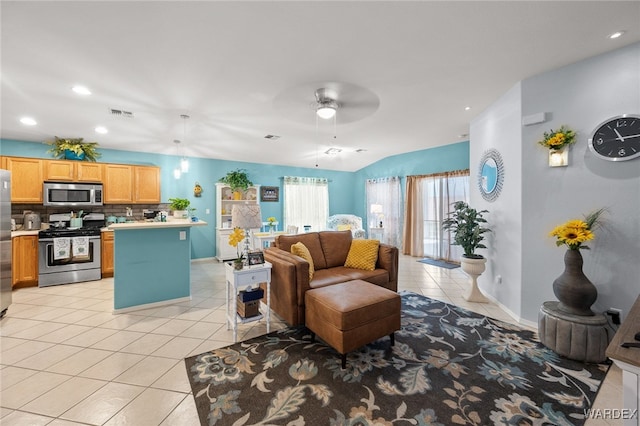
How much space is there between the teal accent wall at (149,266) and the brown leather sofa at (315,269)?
130cm

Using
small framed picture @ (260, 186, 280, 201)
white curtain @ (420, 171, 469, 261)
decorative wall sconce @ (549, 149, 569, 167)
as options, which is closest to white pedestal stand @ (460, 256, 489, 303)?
decorative wall sconce @ (549, 149, 569, 167)

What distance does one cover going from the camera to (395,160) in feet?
22.9

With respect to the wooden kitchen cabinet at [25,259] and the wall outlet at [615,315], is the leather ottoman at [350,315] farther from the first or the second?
the wooden kitchen cabinet at [25,259]

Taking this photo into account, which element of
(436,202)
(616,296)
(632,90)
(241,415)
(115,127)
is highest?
(115,127)

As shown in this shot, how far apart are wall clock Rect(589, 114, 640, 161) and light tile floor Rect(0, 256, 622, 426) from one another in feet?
6.12

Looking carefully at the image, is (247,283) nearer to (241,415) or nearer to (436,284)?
(241,415)

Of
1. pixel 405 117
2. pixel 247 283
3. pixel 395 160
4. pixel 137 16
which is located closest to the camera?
pixel 137 16

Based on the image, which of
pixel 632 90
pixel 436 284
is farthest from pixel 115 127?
pixel 632 90

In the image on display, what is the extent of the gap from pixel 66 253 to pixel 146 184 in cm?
173

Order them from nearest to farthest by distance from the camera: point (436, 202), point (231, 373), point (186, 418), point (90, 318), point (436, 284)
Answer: point (186, 418) < point (231, 373) < point (90, 318) < point (436, 284) < point (436, 202)

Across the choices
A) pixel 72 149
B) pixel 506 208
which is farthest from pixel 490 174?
pixel 72 149

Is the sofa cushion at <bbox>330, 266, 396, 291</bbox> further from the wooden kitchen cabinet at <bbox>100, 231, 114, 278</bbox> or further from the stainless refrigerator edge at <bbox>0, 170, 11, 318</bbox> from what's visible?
the wooden kitchen cabinet at <bbox>100, 231, 114, 278</bbox>

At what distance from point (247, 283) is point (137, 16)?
7.83ft

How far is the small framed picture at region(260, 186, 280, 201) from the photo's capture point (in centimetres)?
685
